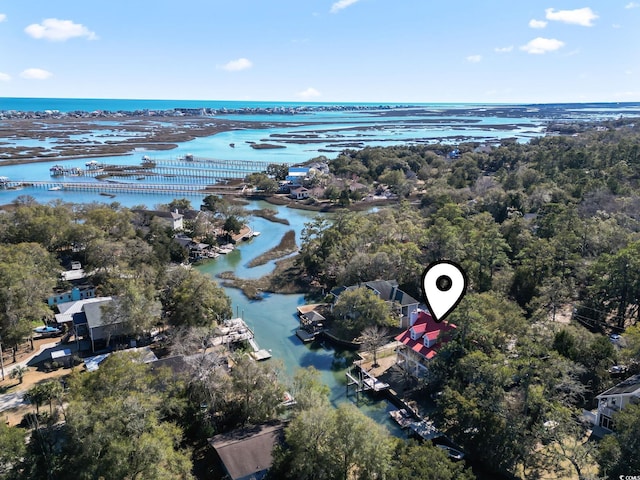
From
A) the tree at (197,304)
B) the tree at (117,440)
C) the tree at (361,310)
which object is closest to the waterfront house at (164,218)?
the tree at (197,304)

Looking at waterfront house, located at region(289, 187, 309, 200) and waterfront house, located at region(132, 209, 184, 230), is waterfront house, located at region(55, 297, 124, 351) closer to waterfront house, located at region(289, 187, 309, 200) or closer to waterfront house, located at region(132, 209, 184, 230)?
waterfront house, located at region(132, 209, 184, 230)

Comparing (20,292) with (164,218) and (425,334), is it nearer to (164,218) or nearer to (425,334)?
(164,218)

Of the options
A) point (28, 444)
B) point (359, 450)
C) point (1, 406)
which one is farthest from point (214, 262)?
point (359, 450)

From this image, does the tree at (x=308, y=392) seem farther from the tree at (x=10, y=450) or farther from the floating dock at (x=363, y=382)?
the tree at (x=10, y=450)

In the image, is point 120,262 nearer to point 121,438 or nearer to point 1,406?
point 1,406

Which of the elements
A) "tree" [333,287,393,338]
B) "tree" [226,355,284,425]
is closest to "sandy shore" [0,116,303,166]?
"tree" [333,287,393,338]
